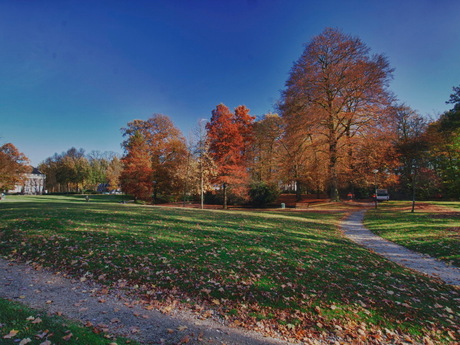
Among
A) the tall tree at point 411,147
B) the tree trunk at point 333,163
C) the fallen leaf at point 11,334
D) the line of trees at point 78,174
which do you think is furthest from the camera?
the line of trees at point 78,174

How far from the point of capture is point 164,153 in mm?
31672

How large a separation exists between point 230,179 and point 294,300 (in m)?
20.6

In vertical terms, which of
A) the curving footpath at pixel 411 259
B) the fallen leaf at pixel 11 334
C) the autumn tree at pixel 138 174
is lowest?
the curving footpath at pixel 411 259

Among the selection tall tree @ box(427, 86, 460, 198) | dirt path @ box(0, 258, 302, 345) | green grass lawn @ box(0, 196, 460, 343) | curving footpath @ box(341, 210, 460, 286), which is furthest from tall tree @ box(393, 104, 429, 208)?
dirt path @ box(0, 258, 302, 345)

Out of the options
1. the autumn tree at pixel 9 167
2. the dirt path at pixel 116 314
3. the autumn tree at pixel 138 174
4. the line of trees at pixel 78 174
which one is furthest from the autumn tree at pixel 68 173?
the dirt path at pixel 116 314

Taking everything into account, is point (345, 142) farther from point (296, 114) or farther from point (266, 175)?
point (266, 175)

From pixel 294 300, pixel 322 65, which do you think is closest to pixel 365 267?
pixel 294 300

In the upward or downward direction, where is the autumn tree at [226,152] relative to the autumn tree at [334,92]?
downward

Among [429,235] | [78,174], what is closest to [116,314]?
[429,235]

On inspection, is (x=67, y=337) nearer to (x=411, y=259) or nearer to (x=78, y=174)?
(x=411, y=259)

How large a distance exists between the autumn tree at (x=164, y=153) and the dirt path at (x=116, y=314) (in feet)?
68.7

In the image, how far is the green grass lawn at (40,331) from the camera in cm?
277

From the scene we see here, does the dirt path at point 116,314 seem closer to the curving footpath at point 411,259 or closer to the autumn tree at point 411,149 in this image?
the curving footpath at point 411,259

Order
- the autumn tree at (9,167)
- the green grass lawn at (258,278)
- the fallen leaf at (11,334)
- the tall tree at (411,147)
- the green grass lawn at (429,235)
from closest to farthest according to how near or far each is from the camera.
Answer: the fallen leaf at (11,334), the green grass lawn at (258,278), the green grass lawn at (429,235), the tall tree at (411,147), the autumn tree at (9,167)
